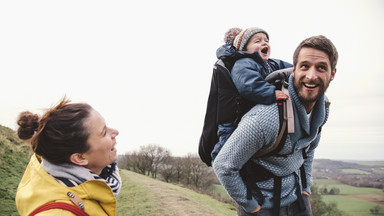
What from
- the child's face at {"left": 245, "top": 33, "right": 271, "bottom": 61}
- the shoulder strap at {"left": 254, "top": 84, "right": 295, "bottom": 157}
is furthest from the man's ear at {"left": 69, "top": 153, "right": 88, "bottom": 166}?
the child's face at {"left": 245, "top": 33, "right": 271, "bottom": 61}

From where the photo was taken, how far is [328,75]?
1944 mm

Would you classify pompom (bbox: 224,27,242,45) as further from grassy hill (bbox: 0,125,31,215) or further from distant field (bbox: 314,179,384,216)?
distant field (bbox: 314,179,384,216)

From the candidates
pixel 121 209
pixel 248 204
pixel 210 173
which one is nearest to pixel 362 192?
pixel 210 173

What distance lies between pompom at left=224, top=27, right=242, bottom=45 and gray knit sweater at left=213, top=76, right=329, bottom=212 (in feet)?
5.34

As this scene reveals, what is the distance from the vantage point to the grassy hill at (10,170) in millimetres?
7655

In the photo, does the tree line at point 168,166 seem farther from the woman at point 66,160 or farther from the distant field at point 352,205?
the woman at point 66,160

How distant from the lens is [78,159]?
1.76 meters

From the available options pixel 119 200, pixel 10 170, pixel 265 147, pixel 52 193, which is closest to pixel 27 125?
pixel 52 193

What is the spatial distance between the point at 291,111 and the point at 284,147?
31 centimetres

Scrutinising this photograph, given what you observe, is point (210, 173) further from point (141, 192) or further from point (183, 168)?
point (141, 192)

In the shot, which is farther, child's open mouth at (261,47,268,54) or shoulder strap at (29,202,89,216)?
child's open mouth at (261,47,268,54)

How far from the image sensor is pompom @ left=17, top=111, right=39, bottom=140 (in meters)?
1.80

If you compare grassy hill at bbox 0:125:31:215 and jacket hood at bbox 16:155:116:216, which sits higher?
jacket hood at bbox 16:155:116:216

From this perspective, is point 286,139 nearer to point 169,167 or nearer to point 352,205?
point 352,205
